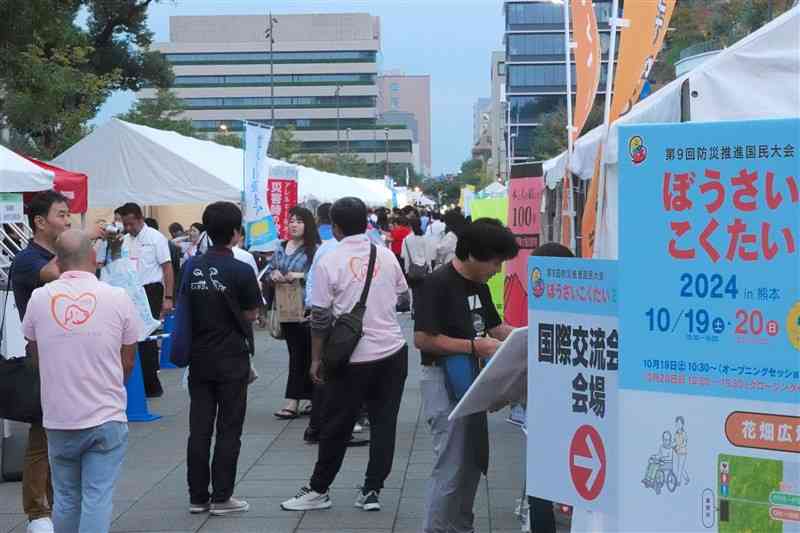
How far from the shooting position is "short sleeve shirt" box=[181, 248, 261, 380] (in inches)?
280

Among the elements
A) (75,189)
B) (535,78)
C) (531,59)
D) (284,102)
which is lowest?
(75,189)

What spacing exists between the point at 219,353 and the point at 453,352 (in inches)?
79.5

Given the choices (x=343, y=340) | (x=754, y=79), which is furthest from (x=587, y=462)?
(x=343, y=340)

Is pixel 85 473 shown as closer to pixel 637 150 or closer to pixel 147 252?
pixel 637 150

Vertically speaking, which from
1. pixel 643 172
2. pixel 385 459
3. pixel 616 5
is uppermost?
pixel 616 5

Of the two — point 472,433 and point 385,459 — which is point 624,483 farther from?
point 385,459

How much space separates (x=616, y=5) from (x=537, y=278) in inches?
184

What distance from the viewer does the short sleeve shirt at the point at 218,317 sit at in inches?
280

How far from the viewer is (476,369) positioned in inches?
225

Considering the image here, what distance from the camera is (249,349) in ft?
23.9

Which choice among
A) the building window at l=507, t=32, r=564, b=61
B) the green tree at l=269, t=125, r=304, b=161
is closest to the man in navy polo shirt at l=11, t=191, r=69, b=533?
the green tree at l=269, t=125, r=304, b=161

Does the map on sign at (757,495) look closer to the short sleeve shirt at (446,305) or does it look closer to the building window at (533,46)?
the short sleeve shirt at (446,305)

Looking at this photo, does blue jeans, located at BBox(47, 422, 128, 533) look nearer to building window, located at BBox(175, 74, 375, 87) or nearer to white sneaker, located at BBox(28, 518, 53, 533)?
white sneaker, located at BBox(28, 518, 53, 533)

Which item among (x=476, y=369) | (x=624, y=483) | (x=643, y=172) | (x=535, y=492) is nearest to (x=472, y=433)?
(x=476, y=369)
